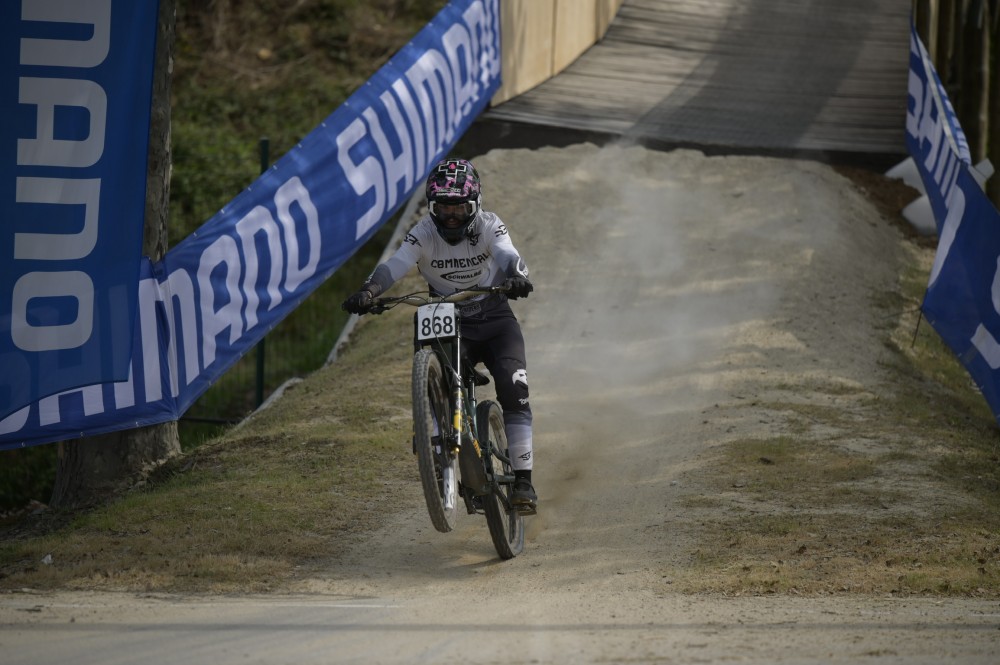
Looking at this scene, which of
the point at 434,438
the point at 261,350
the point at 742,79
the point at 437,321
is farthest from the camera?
the point at 742,79

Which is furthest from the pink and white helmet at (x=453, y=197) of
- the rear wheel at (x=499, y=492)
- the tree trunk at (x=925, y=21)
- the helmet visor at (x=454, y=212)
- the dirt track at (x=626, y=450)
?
the tree trunk at (x=925, y=21)

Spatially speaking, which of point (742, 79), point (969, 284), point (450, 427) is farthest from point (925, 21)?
point (450, 427)

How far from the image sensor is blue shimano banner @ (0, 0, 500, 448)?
8094 mm

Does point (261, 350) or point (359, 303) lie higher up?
point (359, 303)

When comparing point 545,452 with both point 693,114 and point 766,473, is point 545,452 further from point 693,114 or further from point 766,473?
point 693,114

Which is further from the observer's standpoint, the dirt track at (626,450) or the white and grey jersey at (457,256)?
the white and grey jersey at (457,256)

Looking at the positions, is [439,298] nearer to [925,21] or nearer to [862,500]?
[862,500]

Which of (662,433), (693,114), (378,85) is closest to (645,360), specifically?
(662,433)

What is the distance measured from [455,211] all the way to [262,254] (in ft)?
8.63

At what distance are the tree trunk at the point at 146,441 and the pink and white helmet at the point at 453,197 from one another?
2627 millimetres

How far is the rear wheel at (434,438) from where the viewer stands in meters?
6.29

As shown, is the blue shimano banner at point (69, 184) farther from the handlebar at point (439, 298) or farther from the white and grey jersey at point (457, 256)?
the handlebar at point (439, 298)

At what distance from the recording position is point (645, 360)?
11461 mm

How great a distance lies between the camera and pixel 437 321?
261 inches
